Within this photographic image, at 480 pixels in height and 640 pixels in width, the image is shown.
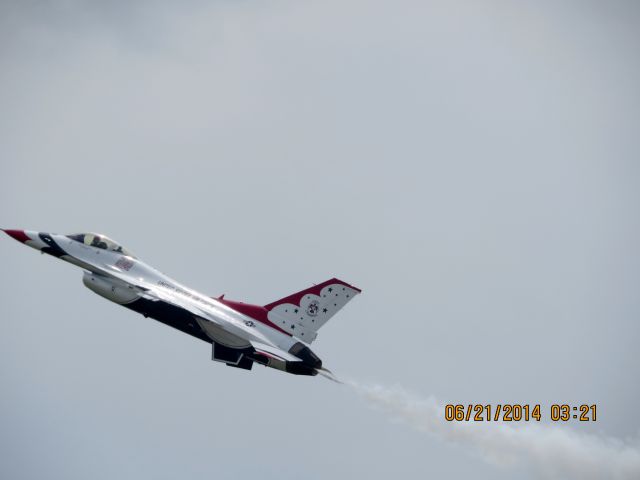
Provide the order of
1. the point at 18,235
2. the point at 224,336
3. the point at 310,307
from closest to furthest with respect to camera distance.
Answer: the point at 224,336 → the point at 310,307 → the point at 18,235

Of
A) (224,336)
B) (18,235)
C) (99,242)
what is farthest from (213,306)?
(18,235)

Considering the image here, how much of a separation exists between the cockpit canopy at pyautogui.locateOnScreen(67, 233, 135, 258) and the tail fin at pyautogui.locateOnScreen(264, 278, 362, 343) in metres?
6.21

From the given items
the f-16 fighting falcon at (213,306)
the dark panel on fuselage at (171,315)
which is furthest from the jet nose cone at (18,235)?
the dark panel on fuselage at (171,315)

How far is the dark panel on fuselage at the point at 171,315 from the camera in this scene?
3672cm

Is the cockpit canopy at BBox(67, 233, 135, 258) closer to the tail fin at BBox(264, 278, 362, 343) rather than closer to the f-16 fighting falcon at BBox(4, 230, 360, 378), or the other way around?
the f-16 fighting falcon at BBox(4, 230, 360, 378)

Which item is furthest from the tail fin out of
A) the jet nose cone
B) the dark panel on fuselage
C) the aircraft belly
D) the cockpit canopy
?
the jet nose cone

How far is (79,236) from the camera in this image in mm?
39312

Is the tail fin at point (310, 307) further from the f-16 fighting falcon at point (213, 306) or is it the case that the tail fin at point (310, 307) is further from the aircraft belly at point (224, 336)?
the aircraft belly at point (224, 336)

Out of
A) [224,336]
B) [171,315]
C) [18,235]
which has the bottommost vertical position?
[224,336]

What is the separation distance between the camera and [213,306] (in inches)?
1486

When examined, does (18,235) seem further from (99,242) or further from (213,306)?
(213,306)

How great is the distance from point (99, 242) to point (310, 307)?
8700 mm

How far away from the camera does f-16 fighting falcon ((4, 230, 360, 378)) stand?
120 feet

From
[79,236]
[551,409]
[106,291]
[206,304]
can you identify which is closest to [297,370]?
[206,304]
